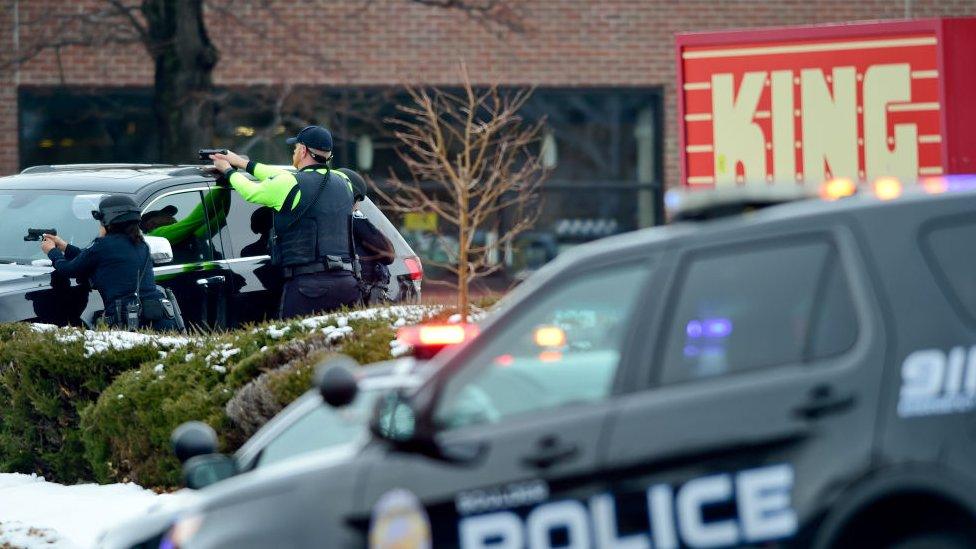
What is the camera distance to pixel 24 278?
10484mm

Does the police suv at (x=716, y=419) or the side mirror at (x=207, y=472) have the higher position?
the police suv at (x=716, y=419)

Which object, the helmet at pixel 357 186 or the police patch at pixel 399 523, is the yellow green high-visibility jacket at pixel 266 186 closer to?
the helmet at pixel 357 186

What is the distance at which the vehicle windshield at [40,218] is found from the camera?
1087 cm

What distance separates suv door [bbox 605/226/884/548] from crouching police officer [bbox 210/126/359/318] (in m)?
5.82

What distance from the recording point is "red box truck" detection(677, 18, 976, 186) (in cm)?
1326

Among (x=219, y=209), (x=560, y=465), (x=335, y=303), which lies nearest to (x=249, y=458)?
(x=560, y=465)

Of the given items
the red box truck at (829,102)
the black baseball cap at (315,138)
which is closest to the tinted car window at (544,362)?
the black baseball cap at (315,138)

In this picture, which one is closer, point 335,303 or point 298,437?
point 298,437

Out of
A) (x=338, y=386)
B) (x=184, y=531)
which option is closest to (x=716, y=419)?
(x=338, y=386)

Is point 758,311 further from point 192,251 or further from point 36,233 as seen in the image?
point 36,233

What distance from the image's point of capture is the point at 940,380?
461 cm

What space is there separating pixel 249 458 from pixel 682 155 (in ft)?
28.8

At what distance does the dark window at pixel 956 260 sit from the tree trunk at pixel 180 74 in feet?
44.9

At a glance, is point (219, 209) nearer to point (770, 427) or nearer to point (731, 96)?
point (731, 96)
